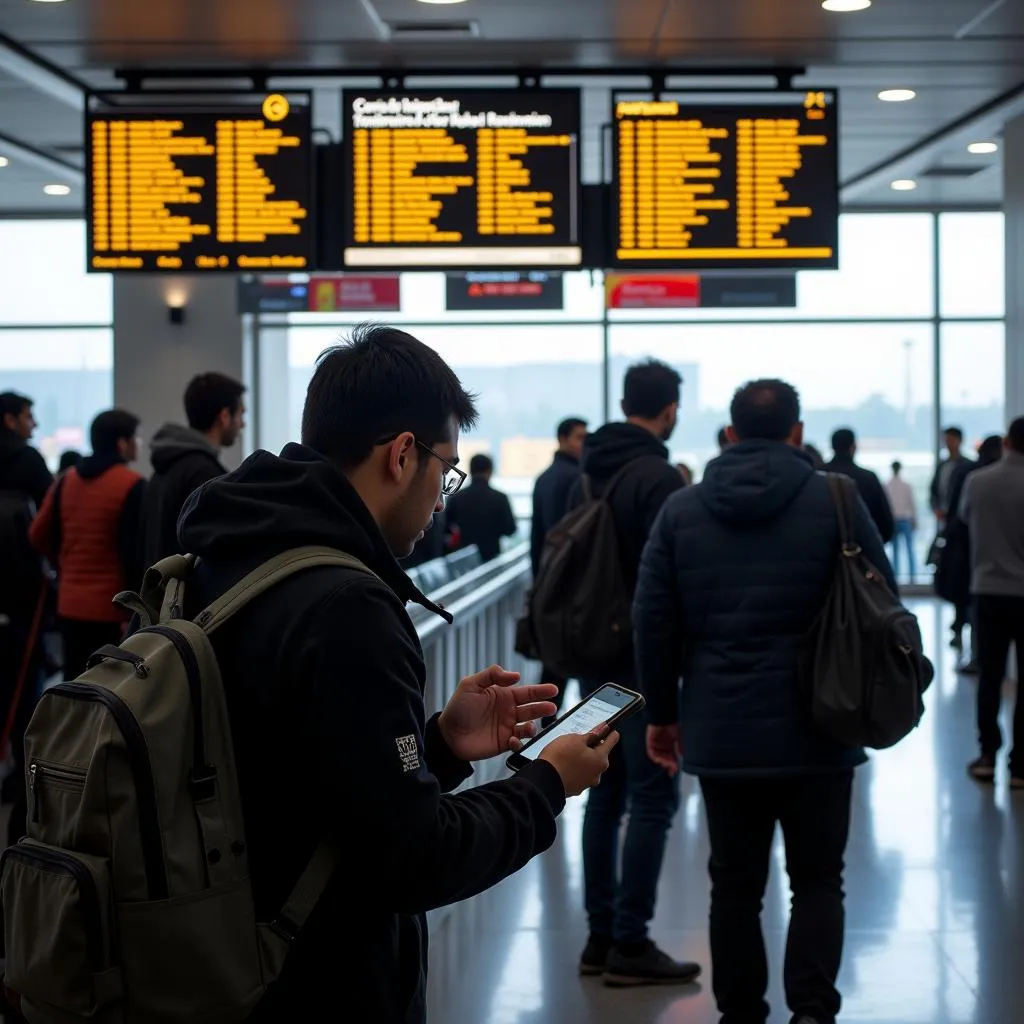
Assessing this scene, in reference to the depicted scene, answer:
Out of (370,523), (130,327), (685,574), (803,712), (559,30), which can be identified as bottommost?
(803,712)

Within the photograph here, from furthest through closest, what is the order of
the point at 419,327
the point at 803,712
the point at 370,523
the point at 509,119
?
the point at 419,327
the point at 509,119
the point at 803,712
the point at 370,523

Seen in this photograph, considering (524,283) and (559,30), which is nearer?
(559,30)

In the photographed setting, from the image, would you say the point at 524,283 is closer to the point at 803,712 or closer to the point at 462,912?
the point at 462,912

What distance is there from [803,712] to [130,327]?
909 centimetres

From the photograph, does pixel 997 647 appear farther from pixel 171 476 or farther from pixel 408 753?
pixel 408 753

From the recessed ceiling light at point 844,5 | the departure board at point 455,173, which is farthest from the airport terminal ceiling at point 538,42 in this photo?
the departure board at point 455,173

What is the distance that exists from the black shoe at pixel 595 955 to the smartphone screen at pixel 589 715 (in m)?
2.30

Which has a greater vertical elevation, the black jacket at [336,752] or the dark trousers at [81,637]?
the black jacket at [336,752]

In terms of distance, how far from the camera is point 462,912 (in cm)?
478

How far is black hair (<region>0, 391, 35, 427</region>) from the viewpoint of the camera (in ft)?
20.1

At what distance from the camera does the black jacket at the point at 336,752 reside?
1.46m

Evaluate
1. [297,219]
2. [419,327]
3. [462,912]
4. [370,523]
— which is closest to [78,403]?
[419,327]

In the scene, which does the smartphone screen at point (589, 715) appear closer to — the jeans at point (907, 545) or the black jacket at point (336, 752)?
the black jacket at point (336, 752)

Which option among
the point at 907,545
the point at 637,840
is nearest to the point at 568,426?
the point at 637,840
